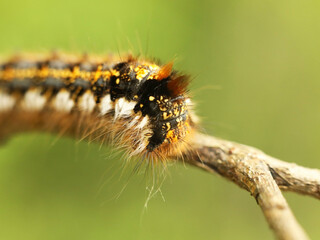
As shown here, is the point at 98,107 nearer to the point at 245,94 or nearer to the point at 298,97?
the point at 245,94

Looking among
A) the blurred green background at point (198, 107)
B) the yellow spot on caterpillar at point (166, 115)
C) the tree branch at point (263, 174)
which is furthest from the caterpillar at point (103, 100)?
the blurred green background at point (198, 107)

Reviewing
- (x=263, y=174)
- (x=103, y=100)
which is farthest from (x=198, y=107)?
(x=263, y=174)

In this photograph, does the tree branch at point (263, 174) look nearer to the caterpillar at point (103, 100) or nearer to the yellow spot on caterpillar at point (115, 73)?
the caterpillar at point (103, 100)

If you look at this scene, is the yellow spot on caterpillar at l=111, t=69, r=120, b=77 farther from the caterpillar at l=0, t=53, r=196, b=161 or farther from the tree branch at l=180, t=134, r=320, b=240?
the tree branch at l=180, t=134, r=320, b=240

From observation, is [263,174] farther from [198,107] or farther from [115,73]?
[198,107]

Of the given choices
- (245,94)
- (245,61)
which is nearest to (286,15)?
(245,61)
